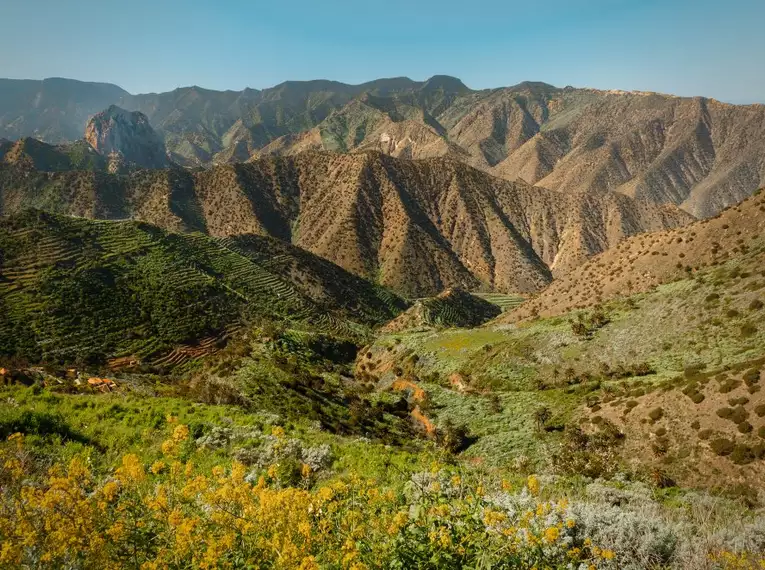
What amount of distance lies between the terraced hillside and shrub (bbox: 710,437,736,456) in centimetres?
4394

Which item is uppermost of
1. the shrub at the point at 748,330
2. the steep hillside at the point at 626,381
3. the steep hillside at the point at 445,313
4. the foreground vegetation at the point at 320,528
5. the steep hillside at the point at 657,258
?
the steep hillside at the point at 657,258

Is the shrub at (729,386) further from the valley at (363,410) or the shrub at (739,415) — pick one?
the shrub at (739,415)

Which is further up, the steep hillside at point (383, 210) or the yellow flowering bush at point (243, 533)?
the steep hillside at point (383, 210)

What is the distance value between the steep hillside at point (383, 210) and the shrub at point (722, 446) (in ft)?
344

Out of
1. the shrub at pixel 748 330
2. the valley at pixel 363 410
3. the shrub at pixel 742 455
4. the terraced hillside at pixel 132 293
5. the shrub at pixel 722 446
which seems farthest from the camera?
the terraced hillside at pixel 132 293

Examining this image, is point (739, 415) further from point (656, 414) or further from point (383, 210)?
point (383, 210)

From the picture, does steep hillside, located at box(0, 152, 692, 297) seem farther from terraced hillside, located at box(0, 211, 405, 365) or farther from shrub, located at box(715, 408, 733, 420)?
shrub, located at box(715, 408, 733, 420)

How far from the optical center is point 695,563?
20.7 ft

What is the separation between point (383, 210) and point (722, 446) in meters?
130

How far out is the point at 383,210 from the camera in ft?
470

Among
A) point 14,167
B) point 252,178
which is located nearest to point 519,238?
point 252,178

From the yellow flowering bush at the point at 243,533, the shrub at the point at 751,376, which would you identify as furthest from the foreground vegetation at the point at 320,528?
the shrub at the point at 751,376

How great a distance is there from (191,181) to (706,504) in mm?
175435

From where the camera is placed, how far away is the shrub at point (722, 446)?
17.0 m
